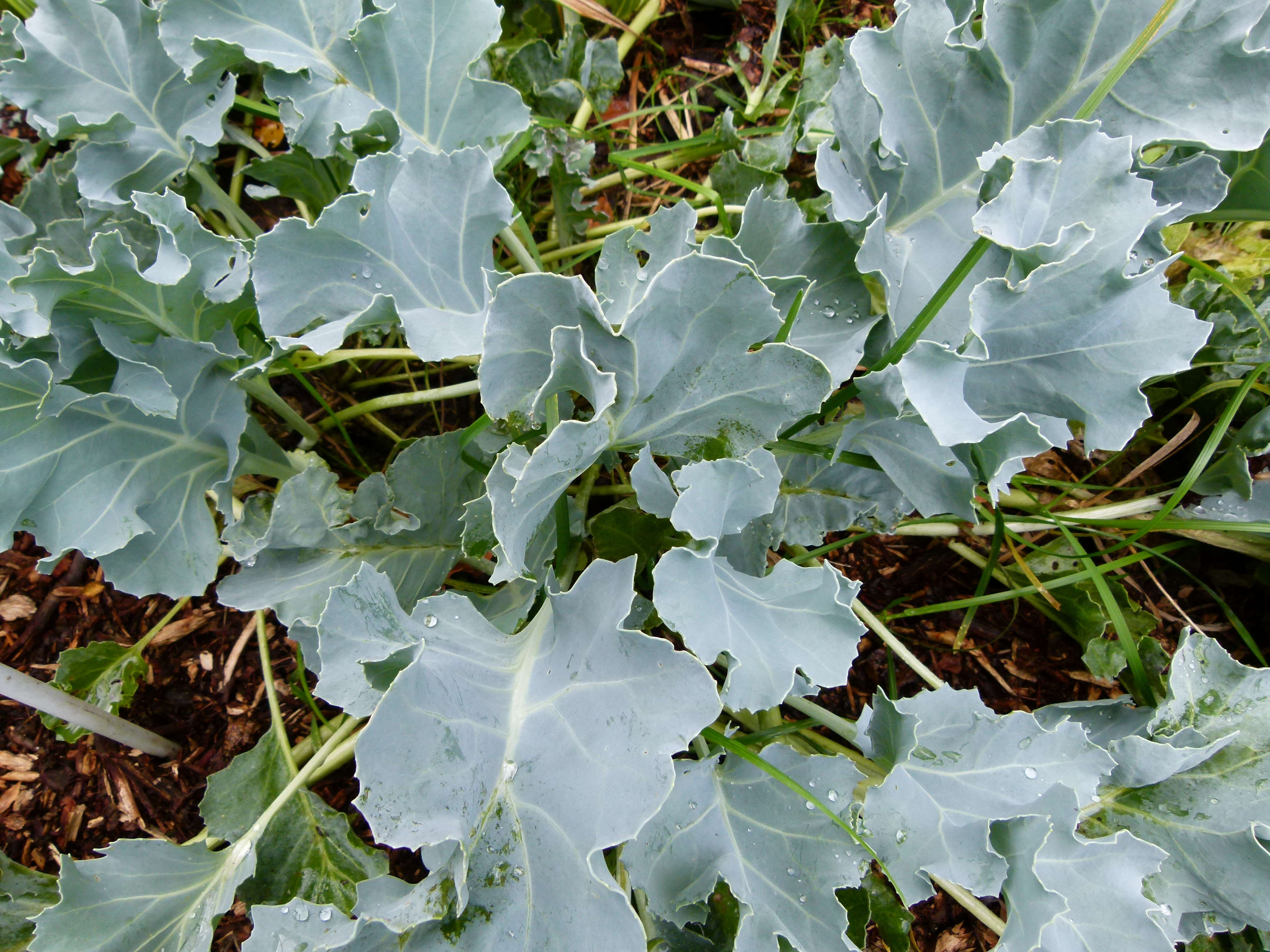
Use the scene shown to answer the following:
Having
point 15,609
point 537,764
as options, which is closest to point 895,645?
point 537,764

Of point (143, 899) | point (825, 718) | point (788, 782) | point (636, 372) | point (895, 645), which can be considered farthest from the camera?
point (895, 645)

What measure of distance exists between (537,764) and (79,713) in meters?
0.83

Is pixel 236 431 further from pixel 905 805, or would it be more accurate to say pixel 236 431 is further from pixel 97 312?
pixel 905 805

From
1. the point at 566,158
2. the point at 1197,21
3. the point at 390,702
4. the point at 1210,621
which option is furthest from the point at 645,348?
the point at 1210,621

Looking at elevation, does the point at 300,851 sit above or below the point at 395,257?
below

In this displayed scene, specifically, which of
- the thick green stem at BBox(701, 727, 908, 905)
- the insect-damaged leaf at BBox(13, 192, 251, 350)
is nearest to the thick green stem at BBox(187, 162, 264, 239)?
the insect-damaged leaf at BBox(13, 192, 251, 350)

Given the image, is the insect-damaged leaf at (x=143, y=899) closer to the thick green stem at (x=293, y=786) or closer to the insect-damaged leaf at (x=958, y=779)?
the thick green stem at (x=293, y=786)

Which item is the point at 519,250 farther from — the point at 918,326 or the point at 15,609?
the point at 15,609

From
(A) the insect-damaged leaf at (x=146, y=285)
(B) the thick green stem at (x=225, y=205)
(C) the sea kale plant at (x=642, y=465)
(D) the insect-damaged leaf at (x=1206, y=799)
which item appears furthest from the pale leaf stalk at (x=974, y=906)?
(B) the thick green stem at (x=225, y=205)

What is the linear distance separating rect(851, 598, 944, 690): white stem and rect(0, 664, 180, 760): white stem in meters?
1.24

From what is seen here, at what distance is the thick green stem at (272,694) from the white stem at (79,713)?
192 millimetres

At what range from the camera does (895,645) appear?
1372mm

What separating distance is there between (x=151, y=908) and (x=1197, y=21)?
6.00ft

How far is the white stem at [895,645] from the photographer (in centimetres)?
135
